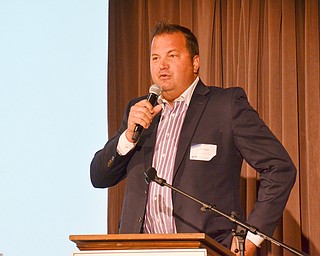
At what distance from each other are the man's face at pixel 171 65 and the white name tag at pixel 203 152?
1.07 feet

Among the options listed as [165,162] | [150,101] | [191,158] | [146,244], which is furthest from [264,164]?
[146,244]

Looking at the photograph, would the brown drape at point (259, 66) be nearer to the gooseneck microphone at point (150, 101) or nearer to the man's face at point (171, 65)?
the man's face at point (171, 65)

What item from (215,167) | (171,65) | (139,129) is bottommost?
(215,167)

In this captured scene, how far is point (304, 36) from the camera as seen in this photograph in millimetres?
4277

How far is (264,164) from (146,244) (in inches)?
39.2

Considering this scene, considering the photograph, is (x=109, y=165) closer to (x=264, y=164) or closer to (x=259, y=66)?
(x=264, y=164)

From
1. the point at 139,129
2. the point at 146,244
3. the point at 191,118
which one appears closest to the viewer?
the point at 146,244

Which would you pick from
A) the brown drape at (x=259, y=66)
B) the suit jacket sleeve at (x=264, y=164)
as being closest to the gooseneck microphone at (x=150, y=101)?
the suit jacket sleeve at (x=264, y=164)

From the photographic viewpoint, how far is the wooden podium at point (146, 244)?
2.29 meters

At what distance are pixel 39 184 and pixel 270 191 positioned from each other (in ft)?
4.74

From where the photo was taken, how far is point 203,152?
319cm

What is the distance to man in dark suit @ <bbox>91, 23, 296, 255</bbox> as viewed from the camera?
3105 mm

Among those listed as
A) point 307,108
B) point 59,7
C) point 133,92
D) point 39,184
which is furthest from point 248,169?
point 59,7

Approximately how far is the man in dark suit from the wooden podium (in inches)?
27.4
